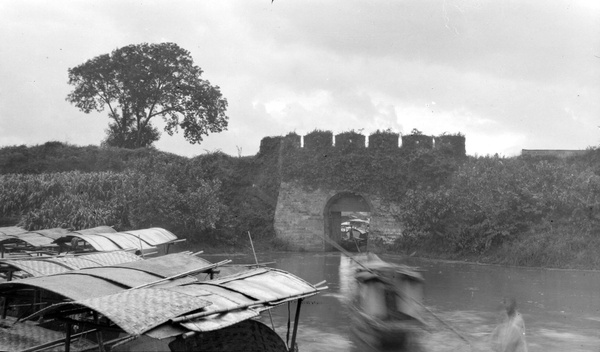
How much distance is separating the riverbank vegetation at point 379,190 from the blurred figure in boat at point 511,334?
1361 centimetres

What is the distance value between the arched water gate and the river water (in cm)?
374

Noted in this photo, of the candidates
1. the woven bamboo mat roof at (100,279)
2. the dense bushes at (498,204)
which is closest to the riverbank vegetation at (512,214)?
the dense bushes at (498,204)

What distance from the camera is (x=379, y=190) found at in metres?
25.3

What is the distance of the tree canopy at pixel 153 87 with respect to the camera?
34562 mm

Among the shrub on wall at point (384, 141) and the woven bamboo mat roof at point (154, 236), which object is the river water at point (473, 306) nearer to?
the woven bamboo mat roof at point (154, 236)

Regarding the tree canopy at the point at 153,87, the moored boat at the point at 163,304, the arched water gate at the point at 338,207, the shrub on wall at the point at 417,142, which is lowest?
the moored boat at the point at 163,304

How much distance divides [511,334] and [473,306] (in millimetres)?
7541

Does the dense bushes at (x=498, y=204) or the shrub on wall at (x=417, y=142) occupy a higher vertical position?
the shrub on wall at (x=417, y=142)

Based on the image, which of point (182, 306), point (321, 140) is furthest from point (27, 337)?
point (321, 140)

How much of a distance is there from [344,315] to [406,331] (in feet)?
16.8

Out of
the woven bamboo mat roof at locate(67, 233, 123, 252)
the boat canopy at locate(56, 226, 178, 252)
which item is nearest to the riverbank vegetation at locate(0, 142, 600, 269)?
the boat canopy at locate(56, 226, 178, 252)

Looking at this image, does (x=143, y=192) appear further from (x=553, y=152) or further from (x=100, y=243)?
(x=553, y=152)

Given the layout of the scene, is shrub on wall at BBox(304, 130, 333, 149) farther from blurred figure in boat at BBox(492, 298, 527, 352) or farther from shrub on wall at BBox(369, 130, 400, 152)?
blurred figure in boat at BBox(492, 298, 527, 352)

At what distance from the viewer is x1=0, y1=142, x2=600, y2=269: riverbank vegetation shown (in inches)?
838
